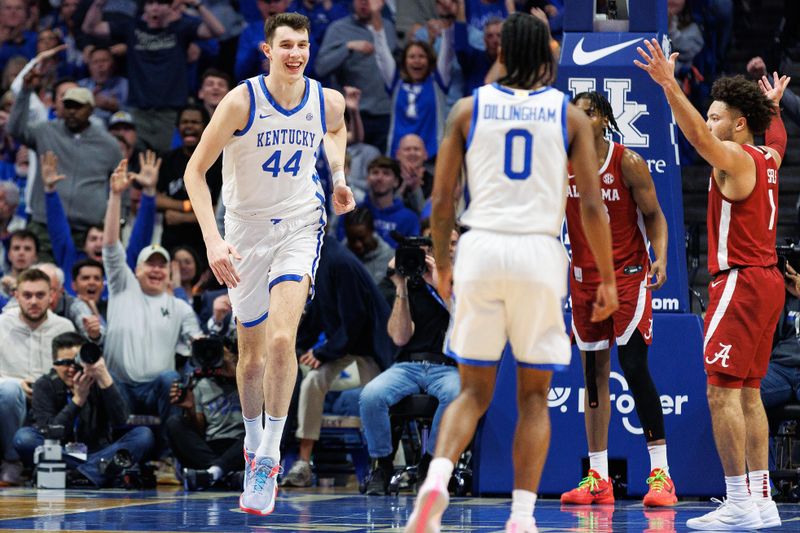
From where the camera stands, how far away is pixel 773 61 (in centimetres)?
1400

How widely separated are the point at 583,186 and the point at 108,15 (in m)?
11.4

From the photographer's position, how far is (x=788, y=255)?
8.52 metres

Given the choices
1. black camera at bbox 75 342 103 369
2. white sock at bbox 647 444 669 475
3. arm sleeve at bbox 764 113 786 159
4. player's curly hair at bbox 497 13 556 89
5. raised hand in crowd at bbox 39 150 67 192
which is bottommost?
white sock at bbox 647 444 669 475

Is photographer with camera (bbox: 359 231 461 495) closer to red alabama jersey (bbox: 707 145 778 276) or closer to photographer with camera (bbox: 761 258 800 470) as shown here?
photographer with camera (bbox: 761 258 800 470)

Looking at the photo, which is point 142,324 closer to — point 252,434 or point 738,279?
point 252,434

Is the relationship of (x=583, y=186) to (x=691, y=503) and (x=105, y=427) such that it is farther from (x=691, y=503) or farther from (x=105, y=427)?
(x=105, y=427)

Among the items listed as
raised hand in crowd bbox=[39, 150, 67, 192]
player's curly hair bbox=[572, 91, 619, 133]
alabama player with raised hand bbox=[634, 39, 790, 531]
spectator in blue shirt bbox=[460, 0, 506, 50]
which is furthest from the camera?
spectator in blue shirt bbox=[460, 0, 506, 50]

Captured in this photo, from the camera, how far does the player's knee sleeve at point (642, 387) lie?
8.03m

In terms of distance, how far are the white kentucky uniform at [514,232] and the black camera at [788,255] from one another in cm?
366

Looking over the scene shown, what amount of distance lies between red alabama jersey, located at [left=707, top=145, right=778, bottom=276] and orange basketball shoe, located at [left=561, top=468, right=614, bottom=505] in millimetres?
1726

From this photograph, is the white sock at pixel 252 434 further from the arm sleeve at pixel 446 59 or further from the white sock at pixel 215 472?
the arm sleeve at pixel 446 59

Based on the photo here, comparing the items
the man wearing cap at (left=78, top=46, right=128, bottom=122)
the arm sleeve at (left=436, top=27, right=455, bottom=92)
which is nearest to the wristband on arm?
the arm sleeve at (left=436, top=27, right=455, bottom=92)

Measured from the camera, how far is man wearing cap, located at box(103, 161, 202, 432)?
10859mm

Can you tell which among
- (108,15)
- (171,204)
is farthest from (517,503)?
(108,15)
